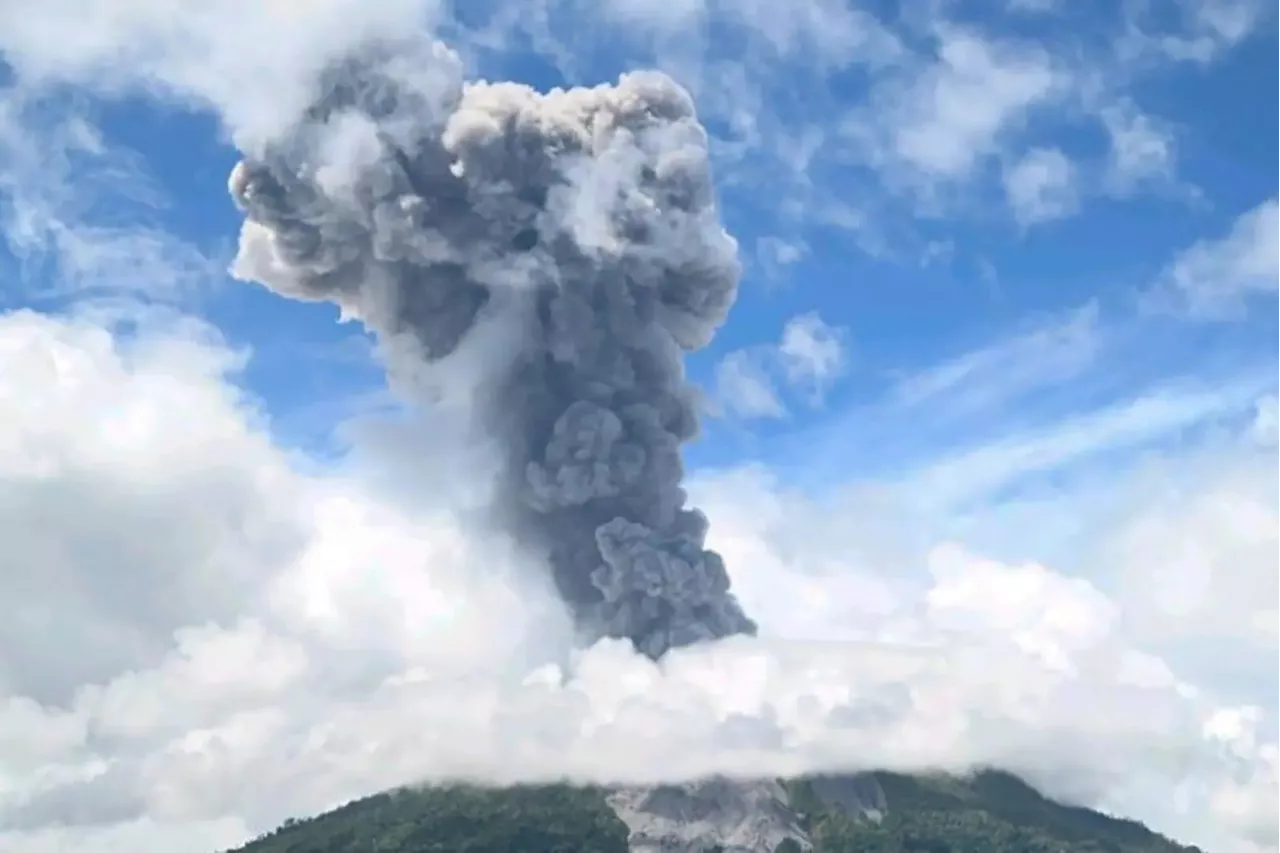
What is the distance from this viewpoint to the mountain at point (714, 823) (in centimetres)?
14075

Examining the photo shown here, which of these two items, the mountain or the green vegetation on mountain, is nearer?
the mountain

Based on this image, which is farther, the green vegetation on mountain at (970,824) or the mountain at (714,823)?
the green vegetation on mountain at (970,824)

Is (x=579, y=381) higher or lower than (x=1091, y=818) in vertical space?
higher

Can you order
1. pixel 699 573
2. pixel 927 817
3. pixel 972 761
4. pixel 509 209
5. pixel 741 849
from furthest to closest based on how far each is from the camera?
pixel 972 761
pixel 927 817
pixel 741 849
pixel 699 573
pixel 509 209

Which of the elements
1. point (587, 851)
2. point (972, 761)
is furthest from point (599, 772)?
point (972, 761)

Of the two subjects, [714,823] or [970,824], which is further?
[970,824]

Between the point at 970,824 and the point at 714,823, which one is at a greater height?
the point at 970,824

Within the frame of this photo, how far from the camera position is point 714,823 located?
461ft

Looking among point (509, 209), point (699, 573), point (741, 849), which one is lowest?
point (741, 849)

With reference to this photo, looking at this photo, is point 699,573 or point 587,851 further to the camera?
point 587,851

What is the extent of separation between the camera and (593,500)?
97812mm

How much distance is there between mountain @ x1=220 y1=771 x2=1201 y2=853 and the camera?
140750 millimetres

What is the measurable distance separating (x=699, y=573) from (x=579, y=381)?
17644 millimetres

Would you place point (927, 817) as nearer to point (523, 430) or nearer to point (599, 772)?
point (599, 772)
